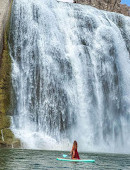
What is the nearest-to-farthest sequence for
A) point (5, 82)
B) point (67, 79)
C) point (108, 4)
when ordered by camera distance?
point (5, 82) → point (67, 79) → point (108, 4)

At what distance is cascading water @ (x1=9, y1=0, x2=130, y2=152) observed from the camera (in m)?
24.2

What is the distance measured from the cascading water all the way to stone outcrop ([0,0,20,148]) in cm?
45

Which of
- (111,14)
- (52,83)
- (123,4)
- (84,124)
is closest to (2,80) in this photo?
(52,83)

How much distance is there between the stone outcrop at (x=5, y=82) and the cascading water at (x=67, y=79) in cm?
45

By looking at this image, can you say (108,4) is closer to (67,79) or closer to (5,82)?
(67,79)

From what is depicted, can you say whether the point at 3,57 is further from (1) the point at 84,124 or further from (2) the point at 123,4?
(2) the point at 123,4

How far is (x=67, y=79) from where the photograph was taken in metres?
27.1

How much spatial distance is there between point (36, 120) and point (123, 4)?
3599cm

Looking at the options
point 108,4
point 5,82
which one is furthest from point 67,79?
point 108,4

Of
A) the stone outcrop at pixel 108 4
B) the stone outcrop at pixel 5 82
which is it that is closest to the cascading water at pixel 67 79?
the stone outcrop at pixel 5 82

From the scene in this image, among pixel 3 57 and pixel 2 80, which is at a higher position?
pixel 3 57

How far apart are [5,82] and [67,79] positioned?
205 inches

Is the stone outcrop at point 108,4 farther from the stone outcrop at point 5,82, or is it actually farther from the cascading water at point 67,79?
the stone outcrop at point 5,82

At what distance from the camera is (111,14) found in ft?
122
